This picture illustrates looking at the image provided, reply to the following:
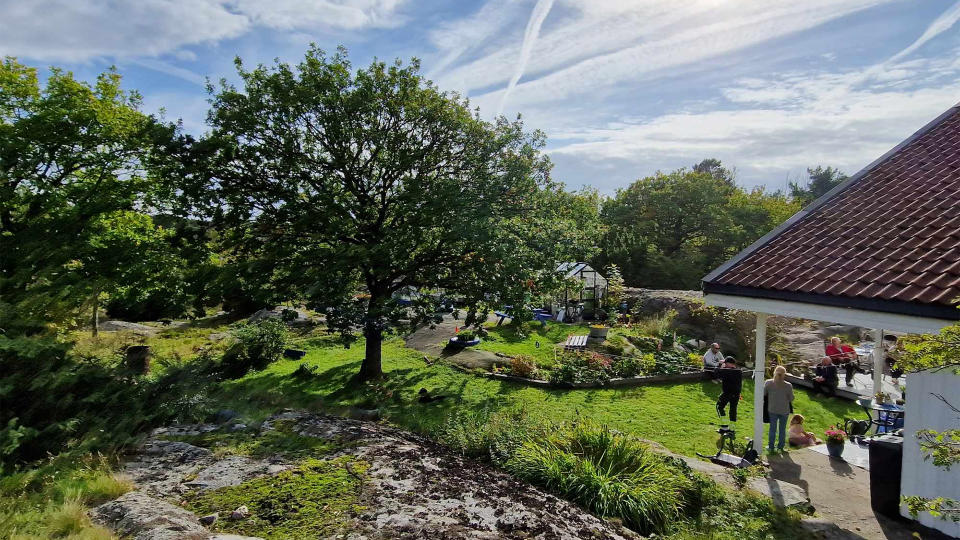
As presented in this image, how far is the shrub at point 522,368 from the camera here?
13469 mm

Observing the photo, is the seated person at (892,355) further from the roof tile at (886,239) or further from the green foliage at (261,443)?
the green foliage at (261,443)

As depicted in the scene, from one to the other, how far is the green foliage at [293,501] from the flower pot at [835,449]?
7.74 metres

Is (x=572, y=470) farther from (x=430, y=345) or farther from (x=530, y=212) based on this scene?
(x=430, y=345)

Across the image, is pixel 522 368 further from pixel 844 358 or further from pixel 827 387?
pixel 844 358

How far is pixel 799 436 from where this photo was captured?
9.12 metres

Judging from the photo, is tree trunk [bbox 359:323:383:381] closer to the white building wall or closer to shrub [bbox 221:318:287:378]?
shrub [bbox 221:318:287:378]

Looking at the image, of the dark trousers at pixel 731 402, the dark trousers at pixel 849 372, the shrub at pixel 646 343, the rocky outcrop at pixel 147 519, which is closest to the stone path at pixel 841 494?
the dark trousers at pixel 731 402

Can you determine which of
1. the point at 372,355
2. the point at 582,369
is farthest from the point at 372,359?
the point at 582,369

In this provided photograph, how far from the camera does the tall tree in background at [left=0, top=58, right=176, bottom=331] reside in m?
8.13

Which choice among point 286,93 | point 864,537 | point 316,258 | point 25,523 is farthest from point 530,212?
point 25,523

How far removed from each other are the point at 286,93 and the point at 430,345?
31.3 ft

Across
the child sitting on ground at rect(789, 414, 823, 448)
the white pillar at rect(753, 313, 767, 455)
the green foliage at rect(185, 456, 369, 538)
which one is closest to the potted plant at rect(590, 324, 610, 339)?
the child sitting on ground at rect(789, 414, 823, 448)

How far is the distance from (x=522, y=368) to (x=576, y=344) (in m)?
2.91

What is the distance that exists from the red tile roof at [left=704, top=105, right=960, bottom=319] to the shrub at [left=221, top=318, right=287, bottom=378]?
13.2 m
